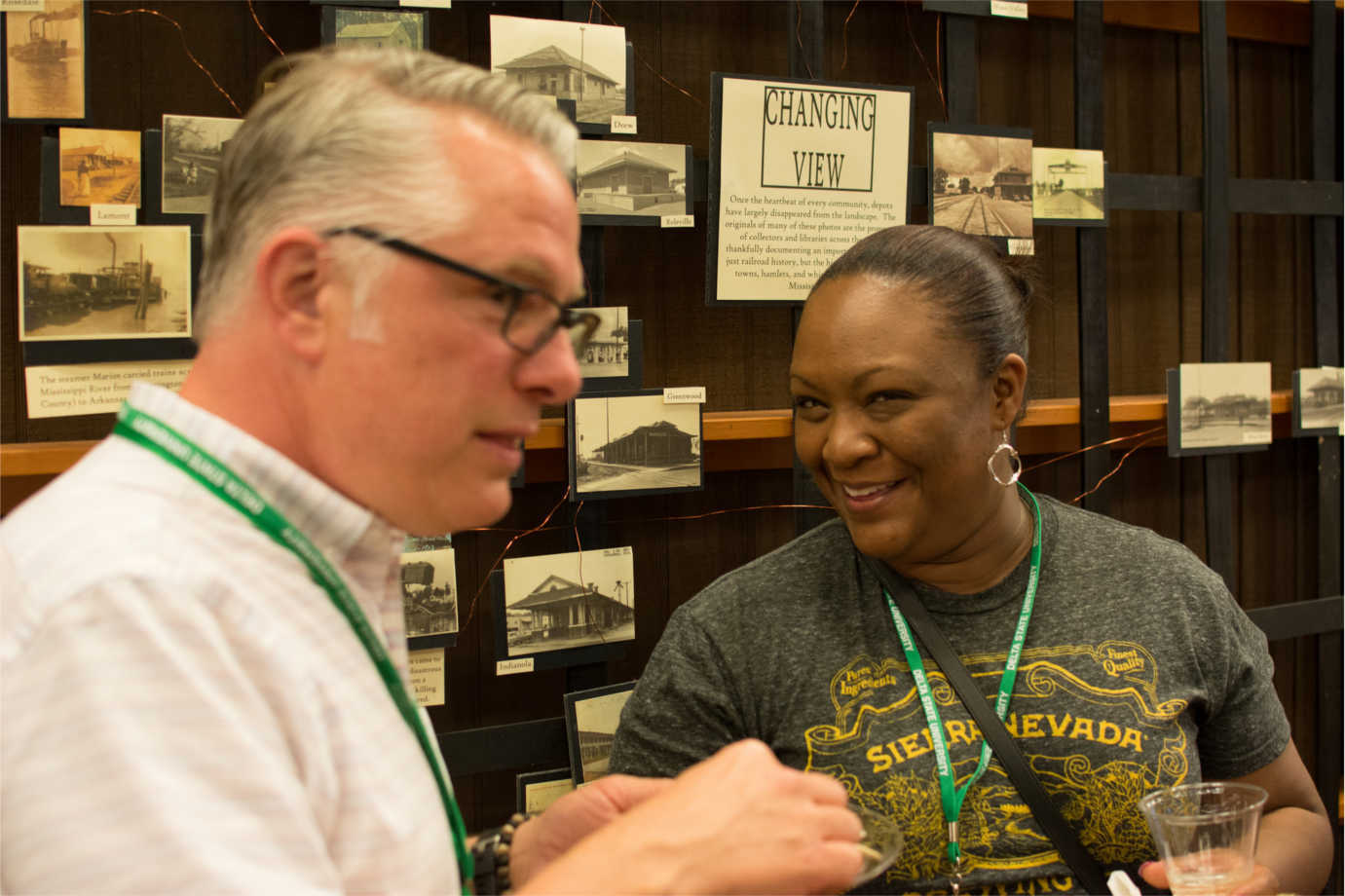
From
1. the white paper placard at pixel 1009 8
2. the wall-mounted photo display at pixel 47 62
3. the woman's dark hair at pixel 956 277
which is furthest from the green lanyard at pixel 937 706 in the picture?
the wall-mounted photo display at pixel 47 62

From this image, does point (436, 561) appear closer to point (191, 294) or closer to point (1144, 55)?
point (191, 294)

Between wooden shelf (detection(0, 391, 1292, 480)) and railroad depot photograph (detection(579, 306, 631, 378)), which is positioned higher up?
railroad depot photograph (detection(579, 306, 631, 378))

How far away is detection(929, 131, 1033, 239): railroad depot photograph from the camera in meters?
2.11

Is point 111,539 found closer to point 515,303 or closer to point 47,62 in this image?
point 515,303

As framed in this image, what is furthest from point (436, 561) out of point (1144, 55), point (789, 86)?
point (1144, 55)

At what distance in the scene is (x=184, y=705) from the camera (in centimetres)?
55

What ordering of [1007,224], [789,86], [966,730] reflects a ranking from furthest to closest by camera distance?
1. [1007,224]
2. [789,86]
3. [966,730]

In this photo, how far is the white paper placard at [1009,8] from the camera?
A: 7.04 feet

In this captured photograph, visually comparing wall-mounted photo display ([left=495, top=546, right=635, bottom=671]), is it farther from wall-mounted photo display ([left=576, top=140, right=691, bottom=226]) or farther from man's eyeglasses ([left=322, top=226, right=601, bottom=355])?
man's eyeglasses ([left=322, top=226, right=601, bottom=355])

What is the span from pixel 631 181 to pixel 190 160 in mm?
718

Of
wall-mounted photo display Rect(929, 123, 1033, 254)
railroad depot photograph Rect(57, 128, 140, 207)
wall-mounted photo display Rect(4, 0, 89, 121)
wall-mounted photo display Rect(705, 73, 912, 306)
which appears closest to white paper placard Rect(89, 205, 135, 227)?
railroad depot photograph Rect(57, 128, 140, 207)

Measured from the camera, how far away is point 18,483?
172 cm

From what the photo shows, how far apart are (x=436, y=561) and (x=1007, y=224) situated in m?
1.29

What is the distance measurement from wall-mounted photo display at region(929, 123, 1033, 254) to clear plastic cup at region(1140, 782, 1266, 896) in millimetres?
1244
